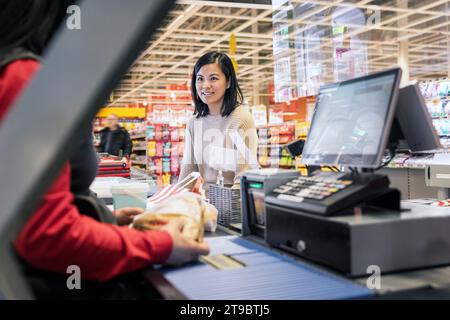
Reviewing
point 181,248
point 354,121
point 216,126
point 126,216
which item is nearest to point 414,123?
point 354,121

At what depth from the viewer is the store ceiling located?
34.6 ft

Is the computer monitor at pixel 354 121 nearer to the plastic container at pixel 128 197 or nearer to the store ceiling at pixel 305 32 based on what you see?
the plastic container at pixel 128 197

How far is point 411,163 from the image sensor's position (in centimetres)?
654

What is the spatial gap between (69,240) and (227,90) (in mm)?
2280

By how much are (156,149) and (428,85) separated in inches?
270

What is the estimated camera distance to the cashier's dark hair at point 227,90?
10.2ft

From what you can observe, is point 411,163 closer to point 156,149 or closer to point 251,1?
point 251,1

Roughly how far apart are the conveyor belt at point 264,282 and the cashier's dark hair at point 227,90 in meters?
1.86

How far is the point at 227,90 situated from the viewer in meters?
3.18

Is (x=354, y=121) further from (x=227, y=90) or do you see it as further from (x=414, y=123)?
(x=227, y=90)

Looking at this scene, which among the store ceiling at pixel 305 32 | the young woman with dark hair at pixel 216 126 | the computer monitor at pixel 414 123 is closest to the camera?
the computer monitor at pixel 414 123

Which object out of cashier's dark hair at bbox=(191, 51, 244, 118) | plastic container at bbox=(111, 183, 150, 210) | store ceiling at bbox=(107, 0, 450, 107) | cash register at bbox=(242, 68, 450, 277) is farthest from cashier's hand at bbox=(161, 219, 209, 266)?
store ceiling at bbox=(107, 0, 450, 107)

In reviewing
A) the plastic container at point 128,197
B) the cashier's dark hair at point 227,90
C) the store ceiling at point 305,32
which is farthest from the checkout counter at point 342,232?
the store ceiling at point 305,32
